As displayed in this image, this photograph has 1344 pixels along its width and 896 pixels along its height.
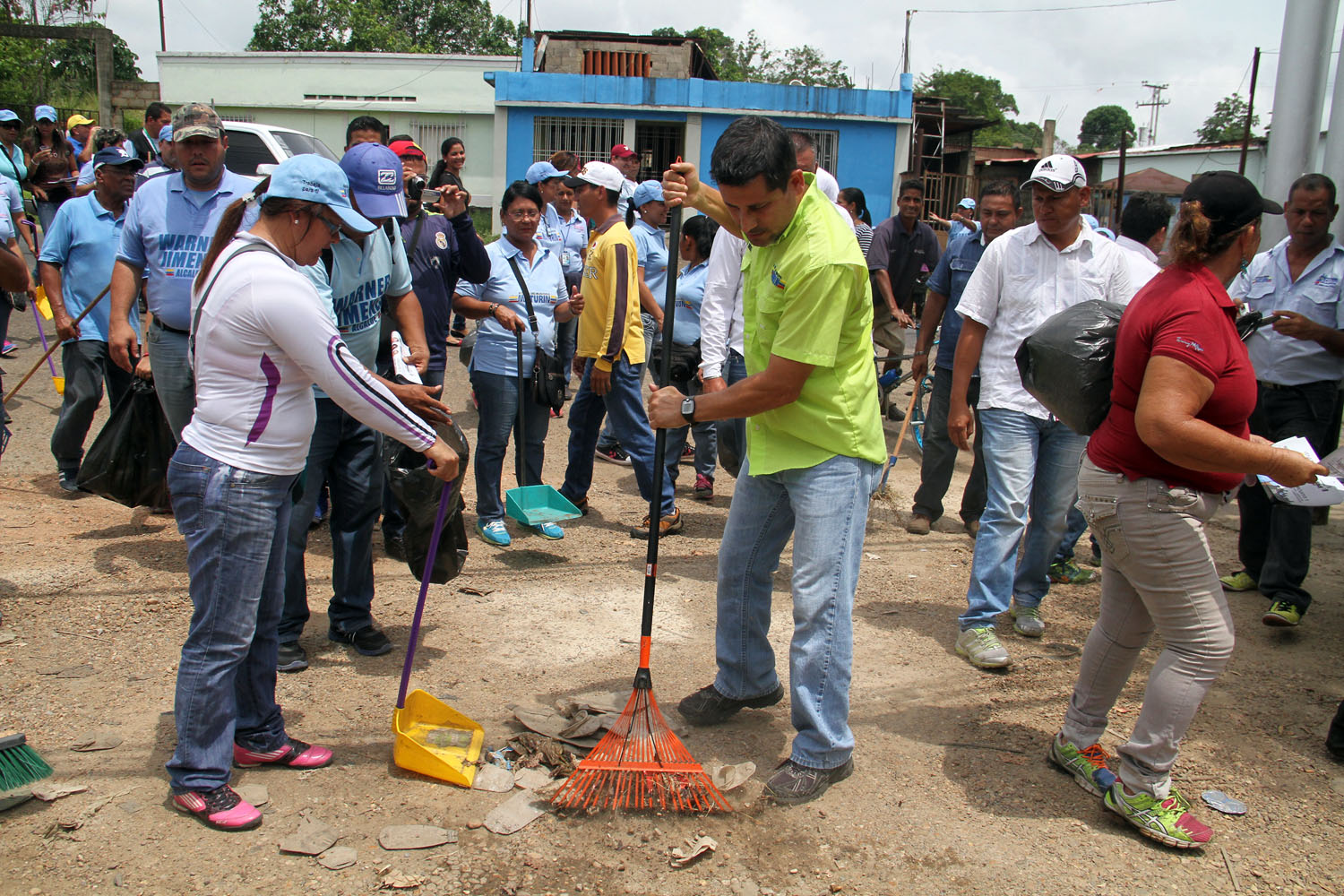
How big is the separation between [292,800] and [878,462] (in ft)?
Result: 7.08

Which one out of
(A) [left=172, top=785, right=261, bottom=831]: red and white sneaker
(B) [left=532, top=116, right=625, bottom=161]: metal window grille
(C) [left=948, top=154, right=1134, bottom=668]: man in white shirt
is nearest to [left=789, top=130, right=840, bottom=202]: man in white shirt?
(C) [left=948, top=154, right=1134, bottom=668]: man in white shirt

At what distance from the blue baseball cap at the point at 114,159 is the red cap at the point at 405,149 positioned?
5.61 feet

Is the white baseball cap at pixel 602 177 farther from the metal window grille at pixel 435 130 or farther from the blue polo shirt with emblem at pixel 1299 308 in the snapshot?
the metal window grille at pixel 435 130

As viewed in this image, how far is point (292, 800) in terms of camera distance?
3.09 m

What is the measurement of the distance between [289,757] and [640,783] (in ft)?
3.87

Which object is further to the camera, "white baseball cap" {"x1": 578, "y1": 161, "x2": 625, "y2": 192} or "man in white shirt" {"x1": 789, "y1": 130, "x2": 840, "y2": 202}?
"white baseball cap" {"x1": 578, "y1": 161, "x2": 625, "y2": 192}

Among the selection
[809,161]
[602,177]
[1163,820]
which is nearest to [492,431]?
[602,177]

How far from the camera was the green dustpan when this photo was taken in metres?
5.63

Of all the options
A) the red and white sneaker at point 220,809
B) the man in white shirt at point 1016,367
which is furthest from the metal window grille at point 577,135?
the red and white sneaker at point 220,809

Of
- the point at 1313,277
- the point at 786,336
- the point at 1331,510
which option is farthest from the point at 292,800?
the point at 1331,510

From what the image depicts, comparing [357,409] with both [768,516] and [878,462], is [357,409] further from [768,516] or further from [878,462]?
[878,462]

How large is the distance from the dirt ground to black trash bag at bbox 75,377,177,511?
420 mm

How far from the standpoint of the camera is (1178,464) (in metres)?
2.76

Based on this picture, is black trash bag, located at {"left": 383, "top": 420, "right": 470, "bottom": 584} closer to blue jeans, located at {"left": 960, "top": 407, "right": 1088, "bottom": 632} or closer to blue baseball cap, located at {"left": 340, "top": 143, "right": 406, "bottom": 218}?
blue baseball cap, located at {"left": 340, "top": 143, "right": 406, "bottom": 218}
